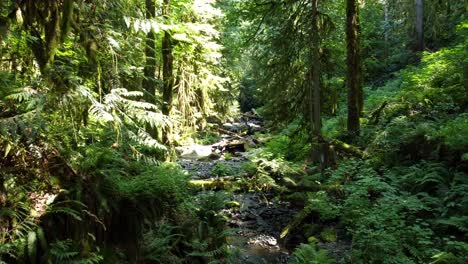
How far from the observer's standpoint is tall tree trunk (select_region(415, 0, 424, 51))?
18.6 m

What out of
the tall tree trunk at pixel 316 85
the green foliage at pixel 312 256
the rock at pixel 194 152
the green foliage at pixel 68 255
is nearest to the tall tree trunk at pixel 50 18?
the green foliage at pixel 68 255

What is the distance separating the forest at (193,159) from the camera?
4133mm

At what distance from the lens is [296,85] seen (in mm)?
12148

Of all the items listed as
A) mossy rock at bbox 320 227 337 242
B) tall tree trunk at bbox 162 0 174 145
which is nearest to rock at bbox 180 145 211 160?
tall tree trunk at bbox 162 0 174 145

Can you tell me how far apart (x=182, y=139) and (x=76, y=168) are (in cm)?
1286

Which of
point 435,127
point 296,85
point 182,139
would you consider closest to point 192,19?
point 182,139

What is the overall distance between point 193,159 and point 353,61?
318 inches

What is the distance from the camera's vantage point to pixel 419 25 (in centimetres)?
1867

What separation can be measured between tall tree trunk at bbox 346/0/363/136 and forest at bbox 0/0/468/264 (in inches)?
1.6

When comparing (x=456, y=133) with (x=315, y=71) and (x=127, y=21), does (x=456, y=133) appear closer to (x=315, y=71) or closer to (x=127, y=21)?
(x=315, y=71)

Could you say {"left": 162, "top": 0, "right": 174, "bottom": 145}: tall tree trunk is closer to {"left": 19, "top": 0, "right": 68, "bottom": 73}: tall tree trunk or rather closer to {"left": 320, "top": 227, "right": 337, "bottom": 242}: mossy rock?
{"left": 320, "top": 227, "right": 337, "bottom": 242}: mossy rock

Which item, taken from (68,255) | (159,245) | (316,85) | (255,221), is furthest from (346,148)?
(68,255)

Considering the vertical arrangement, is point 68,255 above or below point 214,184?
above

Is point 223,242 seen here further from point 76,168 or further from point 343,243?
point 76,168
